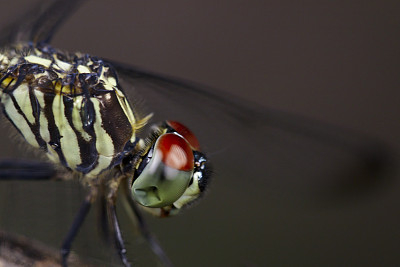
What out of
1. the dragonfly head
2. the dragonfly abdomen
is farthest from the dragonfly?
the dragonfly head

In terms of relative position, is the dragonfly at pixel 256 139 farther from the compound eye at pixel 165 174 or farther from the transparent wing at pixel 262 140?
the compound eye at pixel 165 174

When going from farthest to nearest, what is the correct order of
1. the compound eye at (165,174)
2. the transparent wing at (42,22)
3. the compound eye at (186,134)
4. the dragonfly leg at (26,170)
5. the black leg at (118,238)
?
the transparent wing at (42,22) < the dragonfly leg at (26,170) < the black leg at (118,238) < the compound eye at (186,134) < the compound eye at (165,174)

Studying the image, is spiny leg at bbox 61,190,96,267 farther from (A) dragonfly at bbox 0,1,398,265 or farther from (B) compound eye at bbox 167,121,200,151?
(B) compound eye at bbox 167,121,200,151

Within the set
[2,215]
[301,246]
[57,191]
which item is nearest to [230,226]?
[301,246]

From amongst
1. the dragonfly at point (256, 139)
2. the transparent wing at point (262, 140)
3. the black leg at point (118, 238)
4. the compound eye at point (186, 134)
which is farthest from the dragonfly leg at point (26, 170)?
the compound eye at point (186, 134)

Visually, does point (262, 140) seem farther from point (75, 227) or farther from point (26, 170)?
point (26, 170)

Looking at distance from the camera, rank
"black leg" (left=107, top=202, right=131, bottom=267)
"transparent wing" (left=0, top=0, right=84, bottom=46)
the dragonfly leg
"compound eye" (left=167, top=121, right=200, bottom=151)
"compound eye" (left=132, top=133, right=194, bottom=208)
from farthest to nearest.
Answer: "transparent wing" (left=0, top=0, right=84, bottom=46)
the dragonfly leg
"black leg" (left=107, top=202, right=131, bottom=267)
"compound eye" (left=167, top=121, right=200, bottom=151)
"compound eye" (left=132, top=133, right=194, bottom=208)

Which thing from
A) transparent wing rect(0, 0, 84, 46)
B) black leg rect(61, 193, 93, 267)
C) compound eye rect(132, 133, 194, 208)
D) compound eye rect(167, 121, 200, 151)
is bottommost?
black leg rect(61, 193, 93, 267)

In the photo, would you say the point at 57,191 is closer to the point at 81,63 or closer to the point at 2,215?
the point at 2,215
